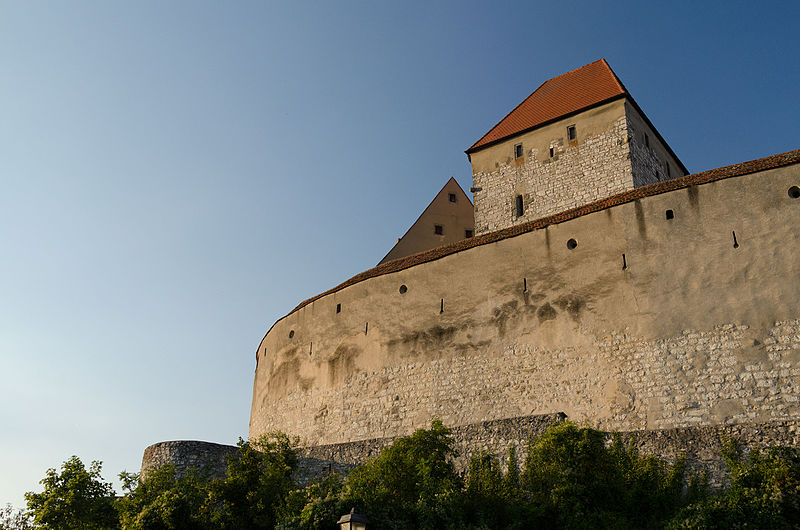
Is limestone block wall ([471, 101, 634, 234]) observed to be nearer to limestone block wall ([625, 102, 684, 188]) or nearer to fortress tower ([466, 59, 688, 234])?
fortress tower ([466, 59, 688, 234])

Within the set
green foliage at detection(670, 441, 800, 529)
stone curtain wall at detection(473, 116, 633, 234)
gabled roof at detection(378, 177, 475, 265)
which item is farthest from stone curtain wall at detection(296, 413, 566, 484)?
gabled roof at detection(378, 177, 475, 265)

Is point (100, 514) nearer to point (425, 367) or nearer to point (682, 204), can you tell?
point (425, 367)

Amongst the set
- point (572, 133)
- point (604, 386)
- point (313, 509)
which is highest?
point (572, 133)

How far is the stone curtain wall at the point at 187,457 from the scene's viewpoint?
1888 centimetres

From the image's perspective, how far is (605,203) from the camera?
17.9m

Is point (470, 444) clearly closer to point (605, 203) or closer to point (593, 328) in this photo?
point (593, 328)

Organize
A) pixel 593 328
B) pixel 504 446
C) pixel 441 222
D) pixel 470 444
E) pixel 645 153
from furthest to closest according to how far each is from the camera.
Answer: pixel 441 222 < pixel 645 153 < pixel 593 328 < pixel 470 444 < pixel 504 446

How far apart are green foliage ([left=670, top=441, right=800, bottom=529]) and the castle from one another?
3.77ft

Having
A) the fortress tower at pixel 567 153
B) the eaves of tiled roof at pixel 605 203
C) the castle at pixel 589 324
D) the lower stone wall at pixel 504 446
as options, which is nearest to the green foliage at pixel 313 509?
the lower stone wall at pixel 504 446

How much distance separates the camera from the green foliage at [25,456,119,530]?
50.7 feet

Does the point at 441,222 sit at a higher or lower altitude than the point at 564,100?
lower

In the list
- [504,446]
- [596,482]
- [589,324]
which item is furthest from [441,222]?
[596,482]

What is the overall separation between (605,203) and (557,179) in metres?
6.76

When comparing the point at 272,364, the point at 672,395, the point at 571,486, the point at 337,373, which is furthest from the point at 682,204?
the point at 272,364
